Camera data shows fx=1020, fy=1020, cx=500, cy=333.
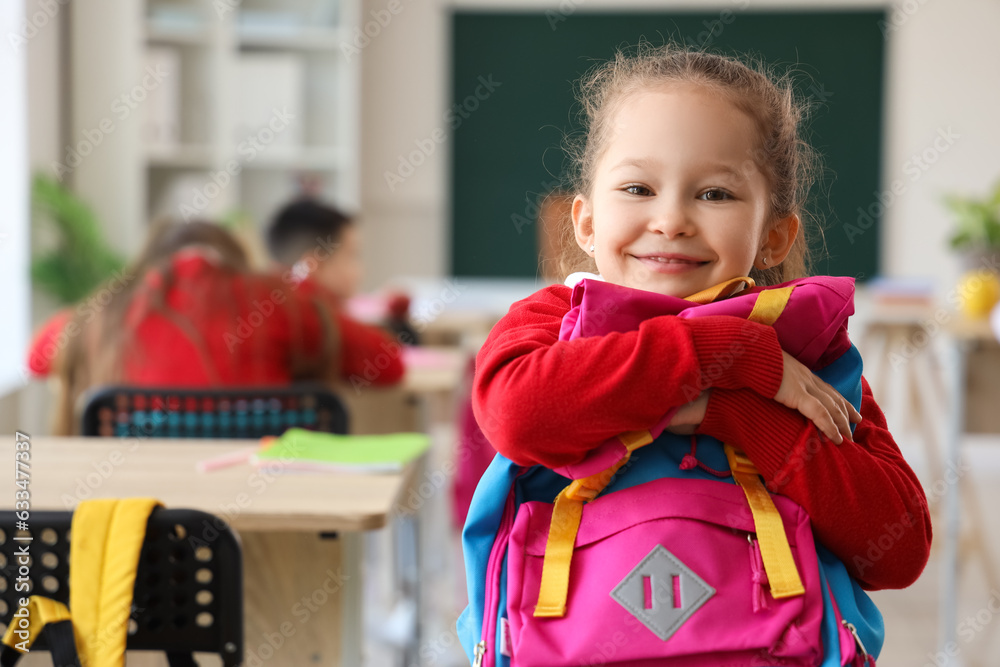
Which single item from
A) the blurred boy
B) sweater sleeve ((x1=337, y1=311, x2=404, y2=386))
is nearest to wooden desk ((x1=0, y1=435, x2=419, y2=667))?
sweater sleeve ((x1=337, y1=311, x2=404, y2=386))

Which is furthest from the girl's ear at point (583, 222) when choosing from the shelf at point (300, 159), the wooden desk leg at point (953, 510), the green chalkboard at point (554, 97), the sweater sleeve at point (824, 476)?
the green chalkboard at point (554, 97)

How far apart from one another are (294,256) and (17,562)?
2.20 meters

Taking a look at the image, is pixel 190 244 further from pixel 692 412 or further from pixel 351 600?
pixel 692 412

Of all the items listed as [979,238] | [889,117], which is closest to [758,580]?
[979,238]

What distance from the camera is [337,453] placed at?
62.7 inches

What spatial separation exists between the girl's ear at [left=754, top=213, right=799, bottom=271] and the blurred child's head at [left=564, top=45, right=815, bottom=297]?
1 cm

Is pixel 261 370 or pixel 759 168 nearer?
pixel 759 168

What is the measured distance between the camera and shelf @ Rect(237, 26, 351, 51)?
5172 millimetres

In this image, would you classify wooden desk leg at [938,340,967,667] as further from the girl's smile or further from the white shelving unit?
the white shelving unit

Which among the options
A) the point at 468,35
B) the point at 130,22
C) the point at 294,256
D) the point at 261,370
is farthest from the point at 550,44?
the point at 261,370

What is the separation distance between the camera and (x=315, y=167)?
18.0 ft

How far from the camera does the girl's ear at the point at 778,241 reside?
0.97m

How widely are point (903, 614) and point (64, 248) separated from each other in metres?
3.22

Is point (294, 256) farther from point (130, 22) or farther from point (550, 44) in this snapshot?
point (550, 44)
